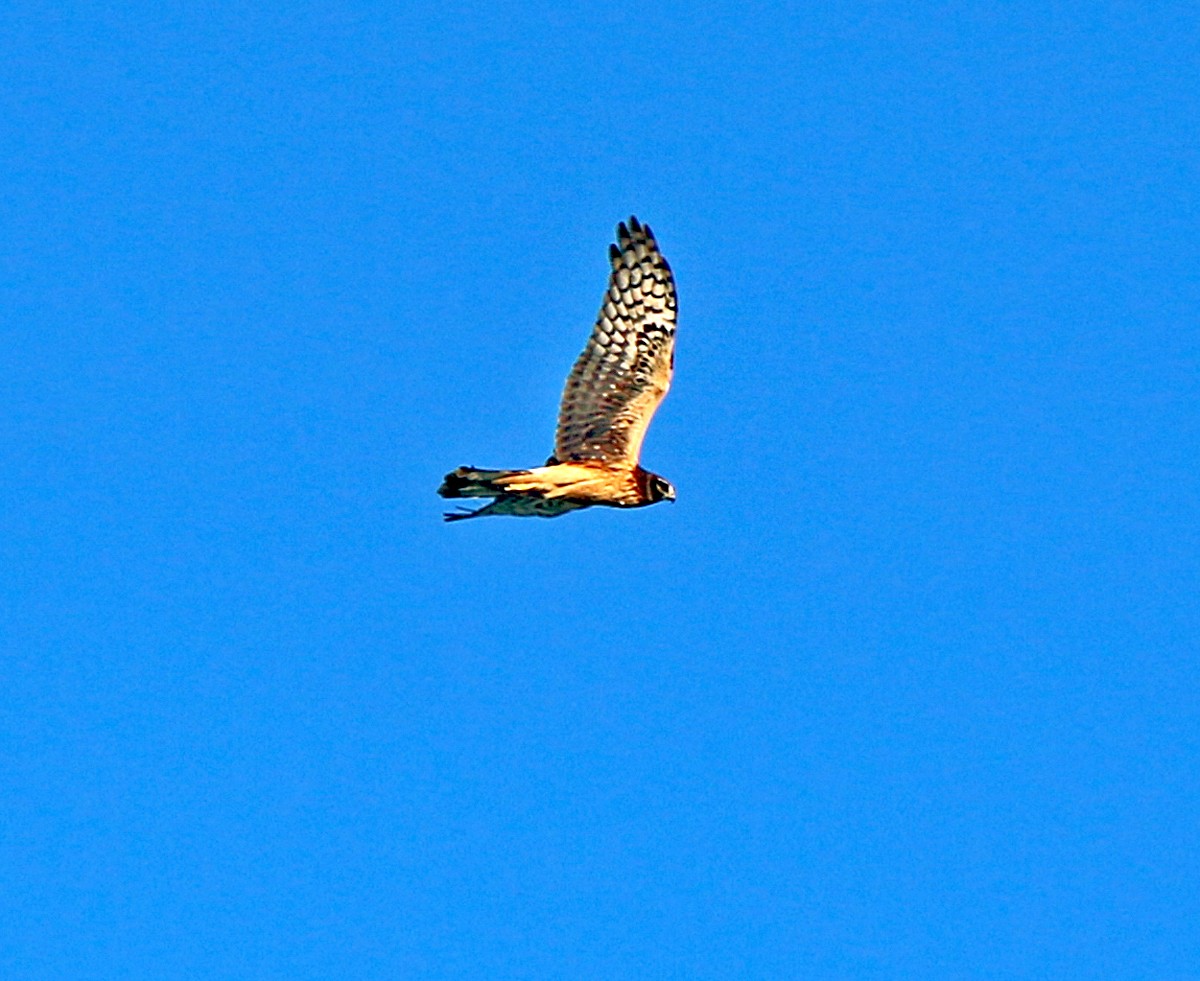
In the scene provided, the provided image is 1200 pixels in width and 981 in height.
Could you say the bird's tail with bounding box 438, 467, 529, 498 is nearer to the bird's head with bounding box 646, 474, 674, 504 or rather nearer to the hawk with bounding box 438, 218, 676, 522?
the hawk with bounding box 438, 218, 676, 522

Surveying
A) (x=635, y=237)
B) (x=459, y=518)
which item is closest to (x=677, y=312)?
(x=635, y=237)

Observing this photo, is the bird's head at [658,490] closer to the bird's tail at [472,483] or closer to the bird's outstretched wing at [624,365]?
the bird's outstretched wing at [624,365]

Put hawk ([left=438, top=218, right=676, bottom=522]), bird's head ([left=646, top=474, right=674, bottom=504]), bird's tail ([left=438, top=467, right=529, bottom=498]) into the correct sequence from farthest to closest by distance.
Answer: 1. bird's head ([left=646, top=474, right=674, bottom=504])
2. hawk ([left=438, top=218, right=676, bottom=522])
3. bird's tail ([left=438, top=467, right=529, bottom=498])

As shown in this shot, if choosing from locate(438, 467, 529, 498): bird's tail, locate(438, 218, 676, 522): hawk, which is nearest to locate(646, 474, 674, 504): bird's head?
locate(438, 218, 676, 522): hawk

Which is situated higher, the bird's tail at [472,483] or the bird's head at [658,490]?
the bird's head at [658,490]

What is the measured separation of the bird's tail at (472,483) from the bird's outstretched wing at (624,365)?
2803 mm

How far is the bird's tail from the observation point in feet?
91.5

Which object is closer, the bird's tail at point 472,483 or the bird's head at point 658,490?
the bird's tail at point 472,483

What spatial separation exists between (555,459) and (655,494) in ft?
5.49

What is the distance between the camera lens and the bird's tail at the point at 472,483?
27891mm

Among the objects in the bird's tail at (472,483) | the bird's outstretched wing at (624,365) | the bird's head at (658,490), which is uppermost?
the bird's outstretched wing at (624,365)

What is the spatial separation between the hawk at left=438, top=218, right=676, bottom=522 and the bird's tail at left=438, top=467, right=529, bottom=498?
443 mm

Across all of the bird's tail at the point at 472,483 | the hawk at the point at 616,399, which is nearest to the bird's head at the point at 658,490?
the hawk at the point at 616,399

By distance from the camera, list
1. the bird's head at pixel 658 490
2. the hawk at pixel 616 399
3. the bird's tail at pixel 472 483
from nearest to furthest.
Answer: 1. the bird's tail at pixel 472 483
2. the hawk at pixel 616 399
3. the bird's head at pixel 658 490
